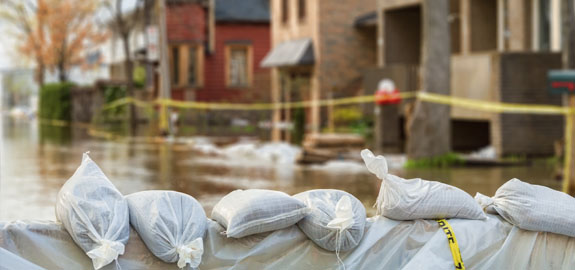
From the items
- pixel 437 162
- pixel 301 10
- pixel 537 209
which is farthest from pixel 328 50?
pixel 537 209

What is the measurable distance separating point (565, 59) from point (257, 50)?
103 feet

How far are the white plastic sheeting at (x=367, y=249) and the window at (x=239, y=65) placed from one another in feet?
126

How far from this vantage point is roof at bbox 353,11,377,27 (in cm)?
3309

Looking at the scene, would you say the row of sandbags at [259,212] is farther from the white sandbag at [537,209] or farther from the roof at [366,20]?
the roof at [366,20]

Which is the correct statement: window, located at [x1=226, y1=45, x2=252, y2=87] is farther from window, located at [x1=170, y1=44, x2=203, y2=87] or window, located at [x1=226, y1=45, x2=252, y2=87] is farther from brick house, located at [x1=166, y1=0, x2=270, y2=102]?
window, located at [x1=170, y1=44, x2=203, y2=87]

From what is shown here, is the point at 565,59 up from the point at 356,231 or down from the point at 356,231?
up

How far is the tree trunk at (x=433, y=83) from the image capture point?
1550cm

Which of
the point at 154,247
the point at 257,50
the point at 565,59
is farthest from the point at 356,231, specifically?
the point at 257,50

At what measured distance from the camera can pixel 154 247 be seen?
4961 mm

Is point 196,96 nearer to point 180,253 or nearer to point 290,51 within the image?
point 290,51

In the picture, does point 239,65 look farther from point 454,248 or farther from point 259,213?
point 259,213

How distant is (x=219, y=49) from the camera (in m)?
43.6

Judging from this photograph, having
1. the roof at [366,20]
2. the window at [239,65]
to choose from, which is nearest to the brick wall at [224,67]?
the window at [239,65]

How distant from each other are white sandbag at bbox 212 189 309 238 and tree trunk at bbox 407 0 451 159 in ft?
34.1
